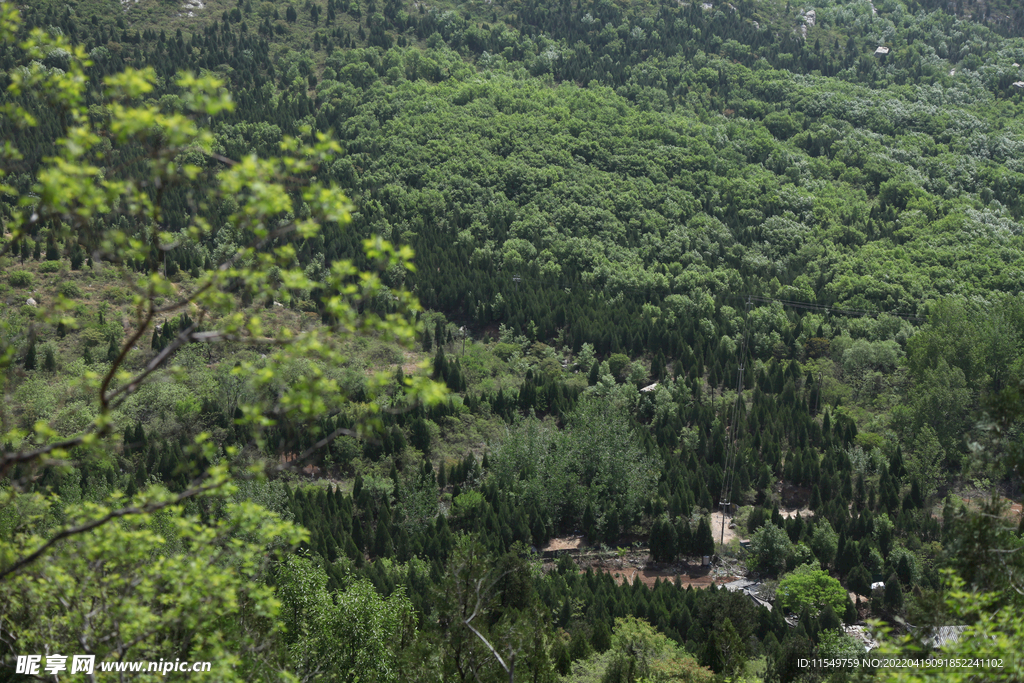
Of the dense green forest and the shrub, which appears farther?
the shrub

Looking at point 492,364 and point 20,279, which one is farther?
point 492,364

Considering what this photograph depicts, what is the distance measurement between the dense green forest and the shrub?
5109 mm

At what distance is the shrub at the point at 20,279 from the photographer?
336 ft

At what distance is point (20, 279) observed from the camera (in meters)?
103

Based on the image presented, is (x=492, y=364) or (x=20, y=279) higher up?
(x=20, y=279)

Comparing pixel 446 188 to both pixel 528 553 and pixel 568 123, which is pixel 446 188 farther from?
pixel 528 553

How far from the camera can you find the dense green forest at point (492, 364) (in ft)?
48.8

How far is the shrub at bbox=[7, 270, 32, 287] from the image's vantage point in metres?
102

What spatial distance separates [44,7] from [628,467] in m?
159

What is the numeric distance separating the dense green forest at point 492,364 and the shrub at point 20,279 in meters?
5.11

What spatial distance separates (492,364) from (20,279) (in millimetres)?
51743

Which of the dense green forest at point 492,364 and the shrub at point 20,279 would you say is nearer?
the dense green forest at point 492,364

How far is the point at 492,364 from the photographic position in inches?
4353

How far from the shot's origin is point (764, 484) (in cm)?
8831
